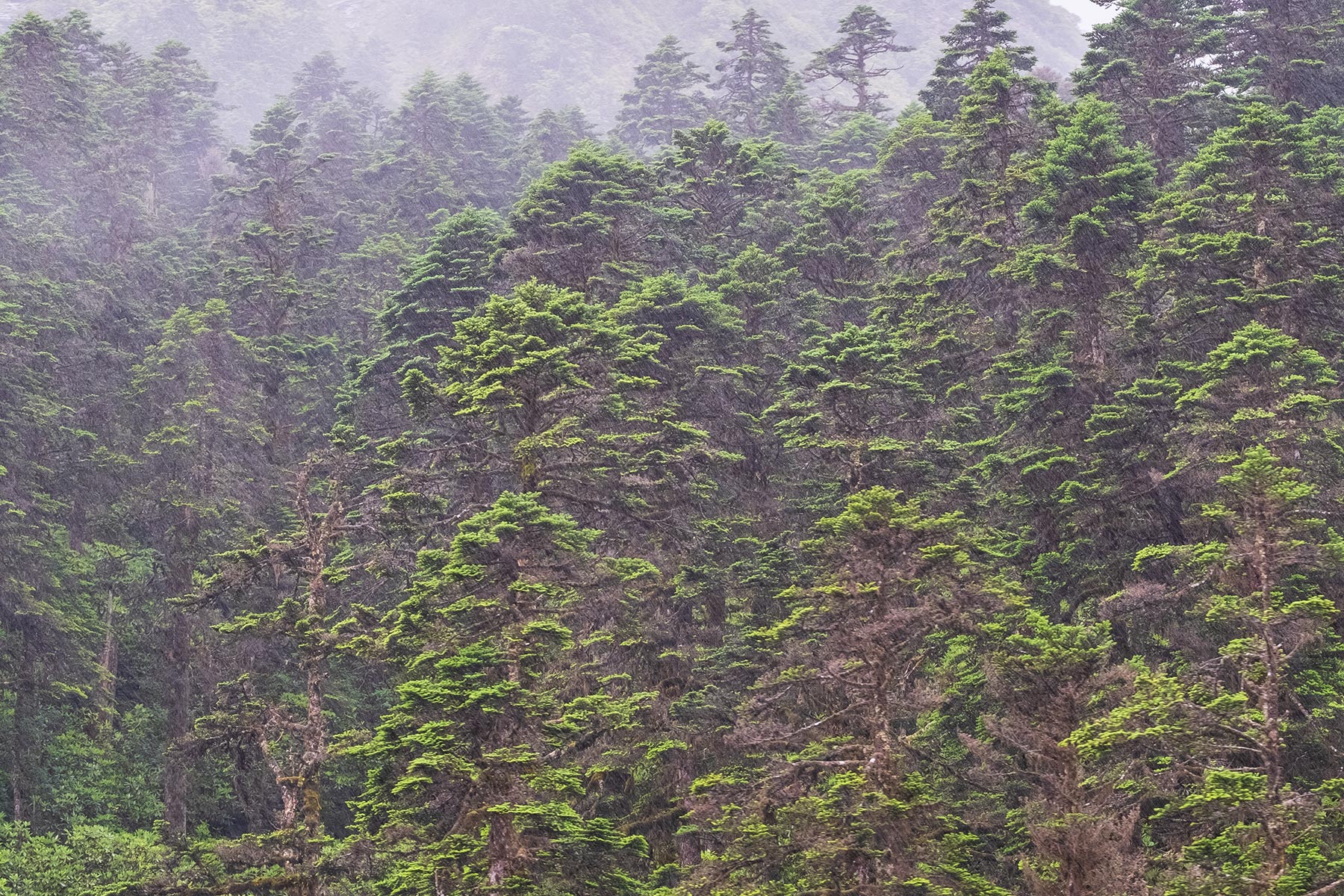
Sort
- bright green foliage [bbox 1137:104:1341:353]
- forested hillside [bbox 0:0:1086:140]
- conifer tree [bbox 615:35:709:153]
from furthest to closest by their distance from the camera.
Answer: forested hillside [bbox 0:0:1086:140]
conifer tree [bbox 615:35:709:153]
bright green foliage [bbox 1137:104:1341:353]

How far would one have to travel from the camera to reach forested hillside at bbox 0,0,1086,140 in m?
122

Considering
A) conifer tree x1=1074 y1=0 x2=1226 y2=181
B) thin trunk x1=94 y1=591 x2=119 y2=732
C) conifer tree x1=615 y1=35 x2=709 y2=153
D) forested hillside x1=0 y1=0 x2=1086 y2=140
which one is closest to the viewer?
thin trunk x1=94 y1=591 x2=119 y2=732

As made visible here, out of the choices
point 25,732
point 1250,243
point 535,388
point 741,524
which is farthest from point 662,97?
point 25,732

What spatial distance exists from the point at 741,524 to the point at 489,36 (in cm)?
12962

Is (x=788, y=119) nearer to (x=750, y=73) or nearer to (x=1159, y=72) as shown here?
(x=750, y=73)

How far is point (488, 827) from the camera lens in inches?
829

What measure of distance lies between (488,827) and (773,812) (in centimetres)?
495

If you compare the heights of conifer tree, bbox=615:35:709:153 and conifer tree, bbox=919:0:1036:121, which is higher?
conifer tree, bbox=615:35:709:153

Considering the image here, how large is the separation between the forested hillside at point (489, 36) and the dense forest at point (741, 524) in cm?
8473

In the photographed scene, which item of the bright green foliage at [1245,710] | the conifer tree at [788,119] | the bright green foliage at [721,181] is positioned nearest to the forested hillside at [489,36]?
the conifer tree at [788,119]

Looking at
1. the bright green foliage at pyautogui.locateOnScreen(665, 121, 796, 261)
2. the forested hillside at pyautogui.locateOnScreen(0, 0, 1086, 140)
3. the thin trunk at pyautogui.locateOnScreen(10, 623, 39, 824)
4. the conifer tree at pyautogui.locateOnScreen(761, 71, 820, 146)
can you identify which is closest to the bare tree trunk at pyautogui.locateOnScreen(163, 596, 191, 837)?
the thin trunk at pyautogui.locateOnScreen(10, 623, 39, 824)

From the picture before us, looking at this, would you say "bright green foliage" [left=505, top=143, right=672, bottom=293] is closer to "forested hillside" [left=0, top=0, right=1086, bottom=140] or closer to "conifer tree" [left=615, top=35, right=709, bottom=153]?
"conifer tree" [left=615, top=35, right=709, bottom=153]

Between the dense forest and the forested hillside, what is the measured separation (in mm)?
84726

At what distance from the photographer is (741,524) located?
28.6 meters
